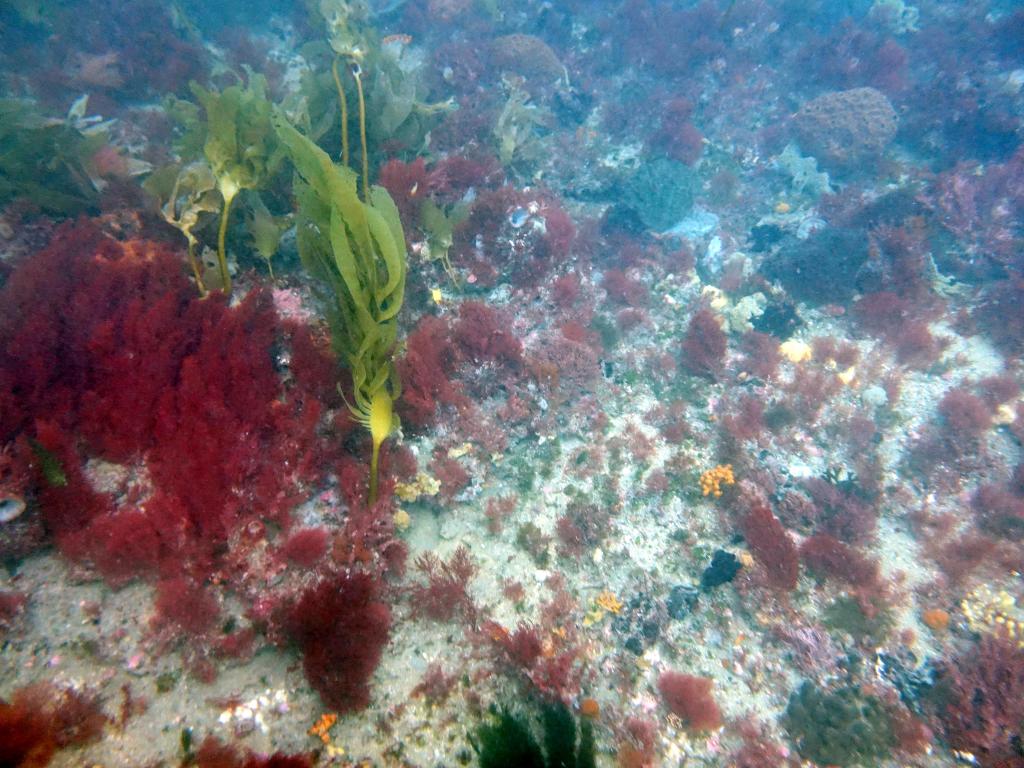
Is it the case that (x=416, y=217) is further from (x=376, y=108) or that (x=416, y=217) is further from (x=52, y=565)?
(x=52, y=565)

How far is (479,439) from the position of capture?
5277mm

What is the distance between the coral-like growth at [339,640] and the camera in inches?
121

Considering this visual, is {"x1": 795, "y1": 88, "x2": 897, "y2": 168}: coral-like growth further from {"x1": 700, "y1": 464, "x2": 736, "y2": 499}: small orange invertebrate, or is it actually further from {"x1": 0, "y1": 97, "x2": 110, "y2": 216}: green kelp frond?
{"x1": 0, "y1": 97, "x2": 110, "y2": 216}: green kelp frond

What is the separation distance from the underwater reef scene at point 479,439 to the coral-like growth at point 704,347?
0.04 metres

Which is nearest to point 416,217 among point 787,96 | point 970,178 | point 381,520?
point 381,520

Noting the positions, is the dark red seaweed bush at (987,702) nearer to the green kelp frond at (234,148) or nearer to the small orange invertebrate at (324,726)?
the small orange invertebrate at (324,726)

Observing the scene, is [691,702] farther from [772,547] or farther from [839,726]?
[772,547]

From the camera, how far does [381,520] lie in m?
3.86

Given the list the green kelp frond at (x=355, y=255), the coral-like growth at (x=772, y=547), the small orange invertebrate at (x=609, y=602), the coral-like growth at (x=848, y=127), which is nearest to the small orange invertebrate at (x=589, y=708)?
the small orange invertebrate at (x=609, y=602)

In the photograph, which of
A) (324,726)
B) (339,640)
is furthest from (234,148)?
(324,726)

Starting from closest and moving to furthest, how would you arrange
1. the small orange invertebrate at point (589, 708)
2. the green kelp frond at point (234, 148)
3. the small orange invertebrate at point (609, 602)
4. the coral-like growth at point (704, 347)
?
the small orange invertebrate at point (589, 708)
the green kelp frond at point (234, 148)
the small orange invertebrate at point (609, 602)
the coral-like growth at point (704, 347)

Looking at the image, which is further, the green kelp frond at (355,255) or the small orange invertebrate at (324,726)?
the green kelp frond at (355,255)

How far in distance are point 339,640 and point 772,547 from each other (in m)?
4.66

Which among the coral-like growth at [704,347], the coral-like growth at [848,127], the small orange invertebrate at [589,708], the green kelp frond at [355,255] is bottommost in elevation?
the small orange invertebrate at [589,708]
